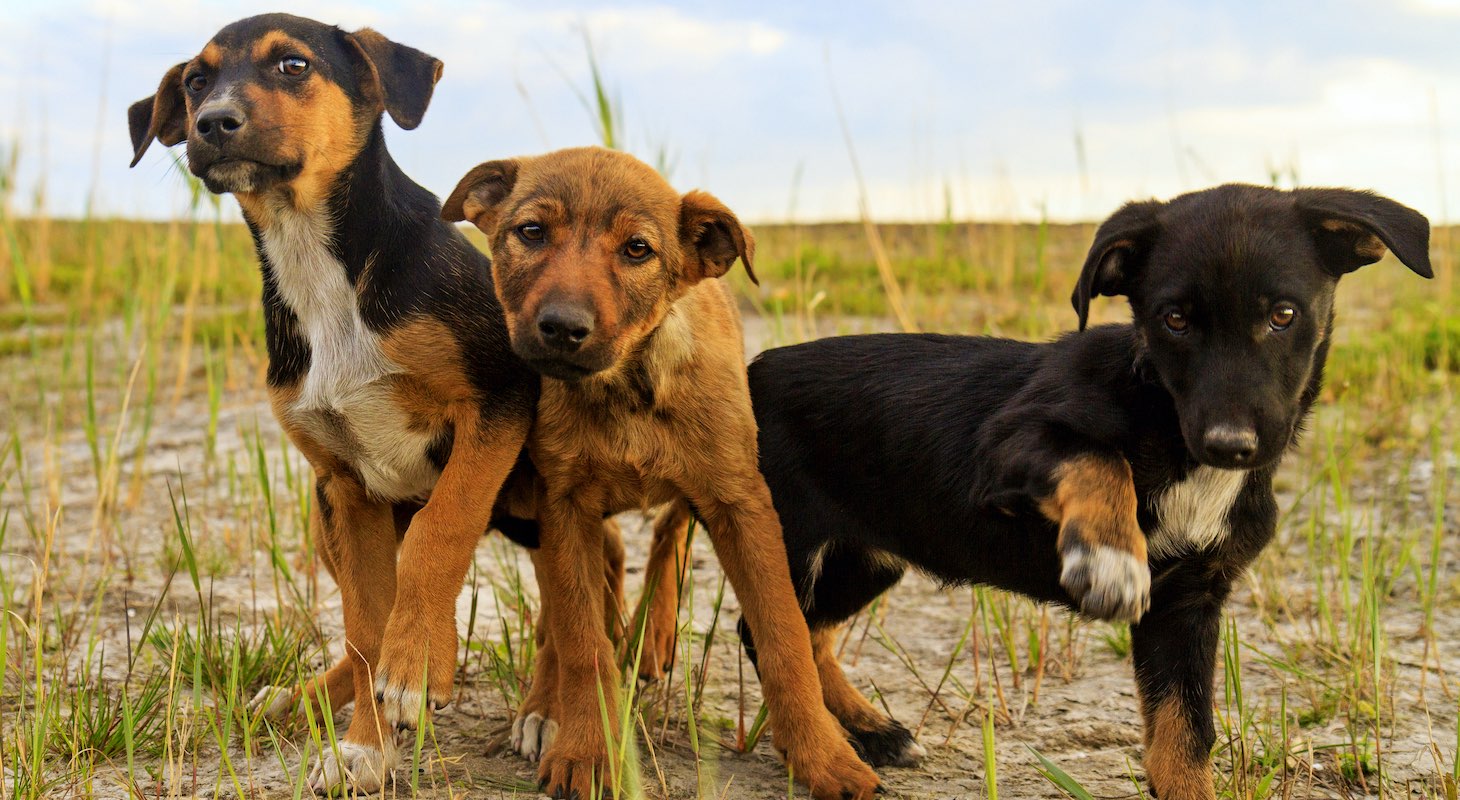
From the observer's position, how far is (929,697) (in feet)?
15.7

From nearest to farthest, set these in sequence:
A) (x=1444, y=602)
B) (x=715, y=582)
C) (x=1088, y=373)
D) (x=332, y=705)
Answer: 1. (x=1088, y=373)
2. (x=332, y=705)
3. (x=1444, y=602)
4. (x=715, y=582)

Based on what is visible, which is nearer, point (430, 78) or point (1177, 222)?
point (1177, 222)

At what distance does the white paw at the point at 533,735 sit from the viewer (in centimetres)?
407

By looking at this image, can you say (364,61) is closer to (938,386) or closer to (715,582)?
(938,386)

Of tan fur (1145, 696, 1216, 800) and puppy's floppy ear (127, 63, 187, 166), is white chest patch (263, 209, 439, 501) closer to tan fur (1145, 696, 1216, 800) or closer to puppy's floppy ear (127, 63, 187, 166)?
puppy's floppy ear (127, 63, 187, 166)

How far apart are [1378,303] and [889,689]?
28.8 feet

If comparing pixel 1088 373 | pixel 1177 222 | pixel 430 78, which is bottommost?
pixel 1088 373

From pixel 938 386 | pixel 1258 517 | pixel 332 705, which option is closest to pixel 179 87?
pixel 332 705

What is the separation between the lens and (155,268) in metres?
8.91

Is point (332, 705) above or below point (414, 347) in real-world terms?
below

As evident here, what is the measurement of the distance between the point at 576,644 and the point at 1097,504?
1541 millimetres

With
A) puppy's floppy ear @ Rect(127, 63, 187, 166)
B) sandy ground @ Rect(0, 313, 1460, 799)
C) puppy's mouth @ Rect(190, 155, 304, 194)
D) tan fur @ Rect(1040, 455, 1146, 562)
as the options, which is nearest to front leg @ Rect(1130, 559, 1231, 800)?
sandy ground @ Rect(0, 313, 1460, 799)

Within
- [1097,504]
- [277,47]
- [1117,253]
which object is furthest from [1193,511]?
[277,47]

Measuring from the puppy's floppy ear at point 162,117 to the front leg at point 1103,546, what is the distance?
3027 mm
